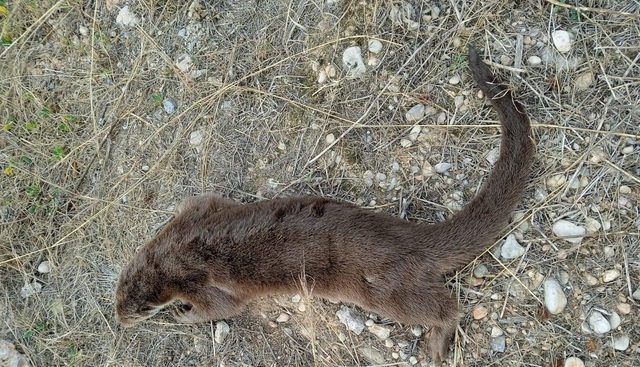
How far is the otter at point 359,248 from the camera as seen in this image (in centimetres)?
265

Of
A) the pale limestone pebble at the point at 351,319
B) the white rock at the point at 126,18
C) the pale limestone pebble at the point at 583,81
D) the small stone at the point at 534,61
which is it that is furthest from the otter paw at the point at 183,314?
the pale limestone pebble at the point at 583,81

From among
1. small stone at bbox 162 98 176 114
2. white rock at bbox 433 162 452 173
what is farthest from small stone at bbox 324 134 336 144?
small stone at bbox 162 98 176 114

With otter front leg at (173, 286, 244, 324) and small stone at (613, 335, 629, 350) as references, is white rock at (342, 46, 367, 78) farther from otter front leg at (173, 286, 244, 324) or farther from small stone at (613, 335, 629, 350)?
small stone at (613, 335, 629, 350)

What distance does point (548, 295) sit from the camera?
9.04 ft

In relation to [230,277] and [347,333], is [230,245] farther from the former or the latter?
[347,333]

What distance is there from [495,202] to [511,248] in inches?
13.6

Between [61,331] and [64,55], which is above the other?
[64,55]

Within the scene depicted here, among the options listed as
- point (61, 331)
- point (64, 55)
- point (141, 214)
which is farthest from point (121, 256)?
point (64, 55)

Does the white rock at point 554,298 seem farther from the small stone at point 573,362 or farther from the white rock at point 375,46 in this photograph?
the white rock at point 375,46

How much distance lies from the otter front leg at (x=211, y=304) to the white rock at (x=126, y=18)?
2017 mm

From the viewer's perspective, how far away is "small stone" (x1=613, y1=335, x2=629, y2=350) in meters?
2.62

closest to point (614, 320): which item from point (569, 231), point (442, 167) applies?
point (569, 231)

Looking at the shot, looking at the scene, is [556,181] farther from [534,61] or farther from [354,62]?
[354,62]

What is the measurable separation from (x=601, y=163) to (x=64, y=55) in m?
3.71
